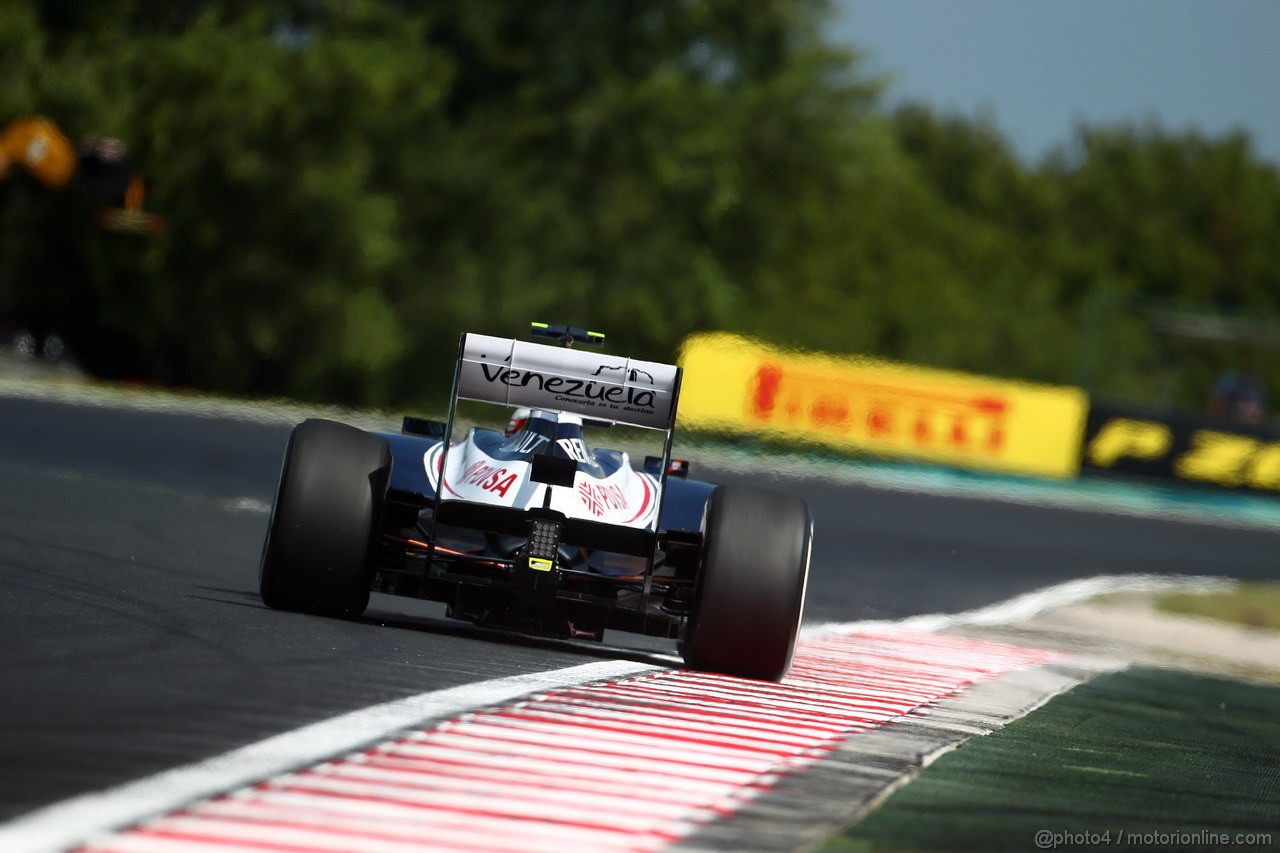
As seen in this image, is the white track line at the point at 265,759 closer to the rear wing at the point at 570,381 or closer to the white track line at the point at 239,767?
the white track line at the point at 239,767

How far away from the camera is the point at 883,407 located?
30375 millimetres

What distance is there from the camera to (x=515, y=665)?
306 inches

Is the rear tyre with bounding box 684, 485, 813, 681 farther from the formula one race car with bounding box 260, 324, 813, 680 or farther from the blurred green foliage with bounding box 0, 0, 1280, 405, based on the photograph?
the blurred green foliage with bounding box 0, 0, 1280, 405

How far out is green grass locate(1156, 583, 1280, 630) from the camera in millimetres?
18453

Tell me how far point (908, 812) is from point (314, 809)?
161 centimetres

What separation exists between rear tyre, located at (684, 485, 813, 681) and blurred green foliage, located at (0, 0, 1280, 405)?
28.8m

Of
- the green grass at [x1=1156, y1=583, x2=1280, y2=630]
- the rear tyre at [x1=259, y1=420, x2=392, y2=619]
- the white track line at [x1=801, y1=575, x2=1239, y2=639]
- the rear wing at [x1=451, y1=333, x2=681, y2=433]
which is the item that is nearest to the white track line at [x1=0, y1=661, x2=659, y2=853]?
the rear tyre at [x1=259, y1=420, x2=392, y2=619]

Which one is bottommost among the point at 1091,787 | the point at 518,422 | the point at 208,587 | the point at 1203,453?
the point at 1091,787

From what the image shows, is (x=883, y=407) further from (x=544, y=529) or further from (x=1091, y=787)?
(x=1091, y=787)

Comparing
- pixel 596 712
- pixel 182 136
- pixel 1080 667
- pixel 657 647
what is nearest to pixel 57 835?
pixel 596 712

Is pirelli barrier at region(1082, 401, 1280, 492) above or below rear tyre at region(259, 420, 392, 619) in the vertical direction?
above

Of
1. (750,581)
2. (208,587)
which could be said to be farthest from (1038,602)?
(750,581)

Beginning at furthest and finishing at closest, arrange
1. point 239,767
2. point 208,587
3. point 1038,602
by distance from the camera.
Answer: point 1038,602, point 208,587, point 239,767

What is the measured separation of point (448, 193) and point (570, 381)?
34.5 m
